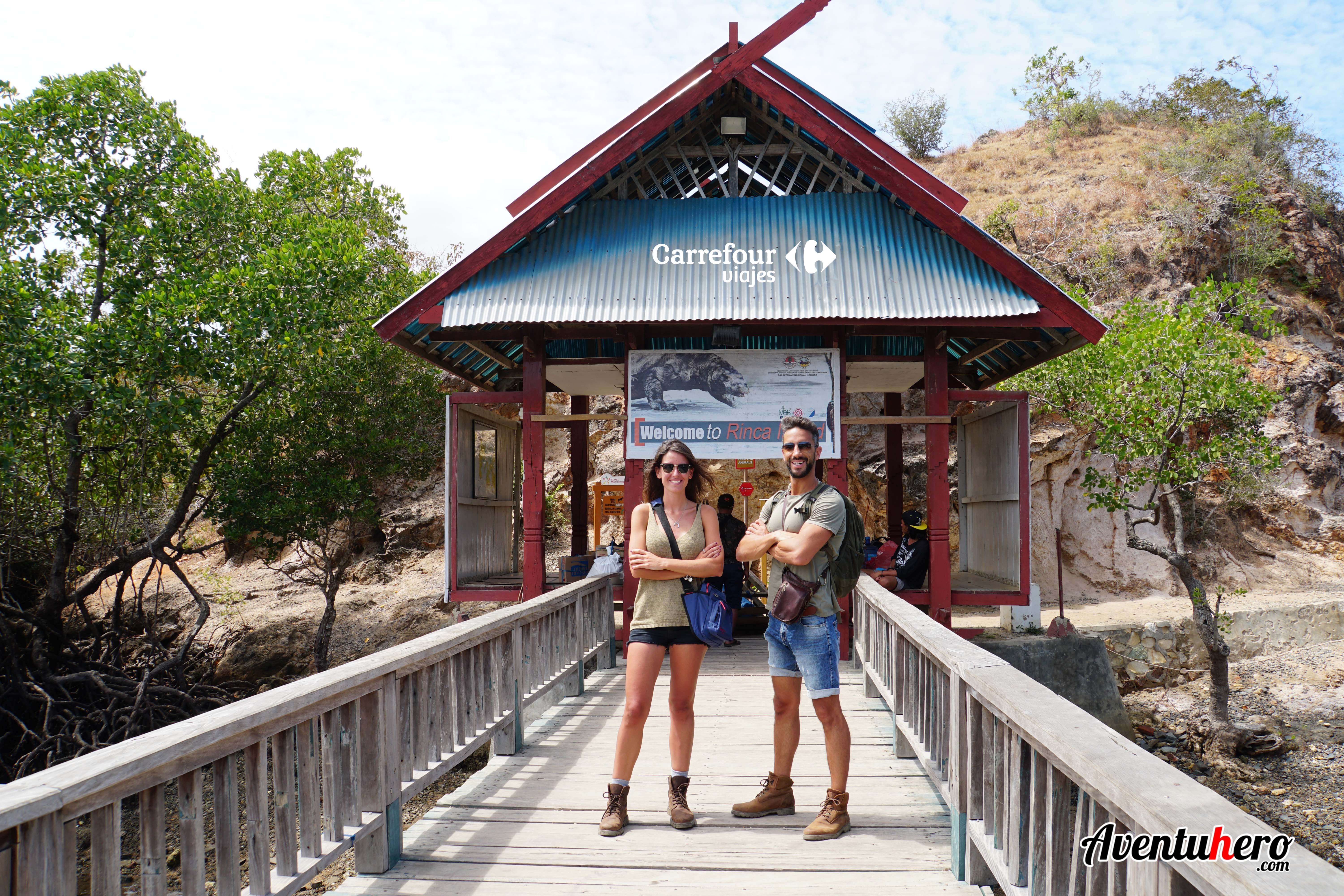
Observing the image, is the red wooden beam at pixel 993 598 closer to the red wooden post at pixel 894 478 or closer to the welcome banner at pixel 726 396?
the welcome banner at pixel 726 396

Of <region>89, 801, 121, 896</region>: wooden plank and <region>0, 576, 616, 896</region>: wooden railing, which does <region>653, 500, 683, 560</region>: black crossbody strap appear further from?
<region>89, 801, 121, 896</region>: wooden plank

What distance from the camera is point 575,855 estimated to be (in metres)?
4.05

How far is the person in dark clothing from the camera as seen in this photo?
4555 millimetres

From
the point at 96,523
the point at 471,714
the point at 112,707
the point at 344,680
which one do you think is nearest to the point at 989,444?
the point at 471,714

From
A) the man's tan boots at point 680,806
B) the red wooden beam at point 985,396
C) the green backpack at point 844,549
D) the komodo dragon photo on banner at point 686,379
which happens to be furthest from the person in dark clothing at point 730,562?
the red wooden beam at point 985,396

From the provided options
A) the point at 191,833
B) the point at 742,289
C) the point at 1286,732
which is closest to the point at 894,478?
the point at 742,289

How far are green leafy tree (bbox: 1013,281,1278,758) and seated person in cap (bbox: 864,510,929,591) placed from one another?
368cm

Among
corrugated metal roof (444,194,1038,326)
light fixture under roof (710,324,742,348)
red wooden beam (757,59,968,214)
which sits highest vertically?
red wooden beam (757,59,968,214)

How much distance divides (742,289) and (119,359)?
28.7ft

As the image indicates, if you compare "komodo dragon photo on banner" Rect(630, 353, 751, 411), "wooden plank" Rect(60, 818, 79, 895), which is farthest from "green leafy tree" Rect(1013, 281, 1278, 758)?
"wooden plank" Rect(60, 818, 79, 895)

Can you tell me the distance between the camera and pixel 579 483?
524 inches

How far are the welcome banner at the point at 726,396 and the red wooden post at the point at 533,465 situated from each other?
1189 mm

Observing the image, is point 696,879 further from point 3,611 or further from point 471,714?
point 3,611

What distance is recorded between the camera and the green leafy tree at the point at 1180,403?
11.9 m
